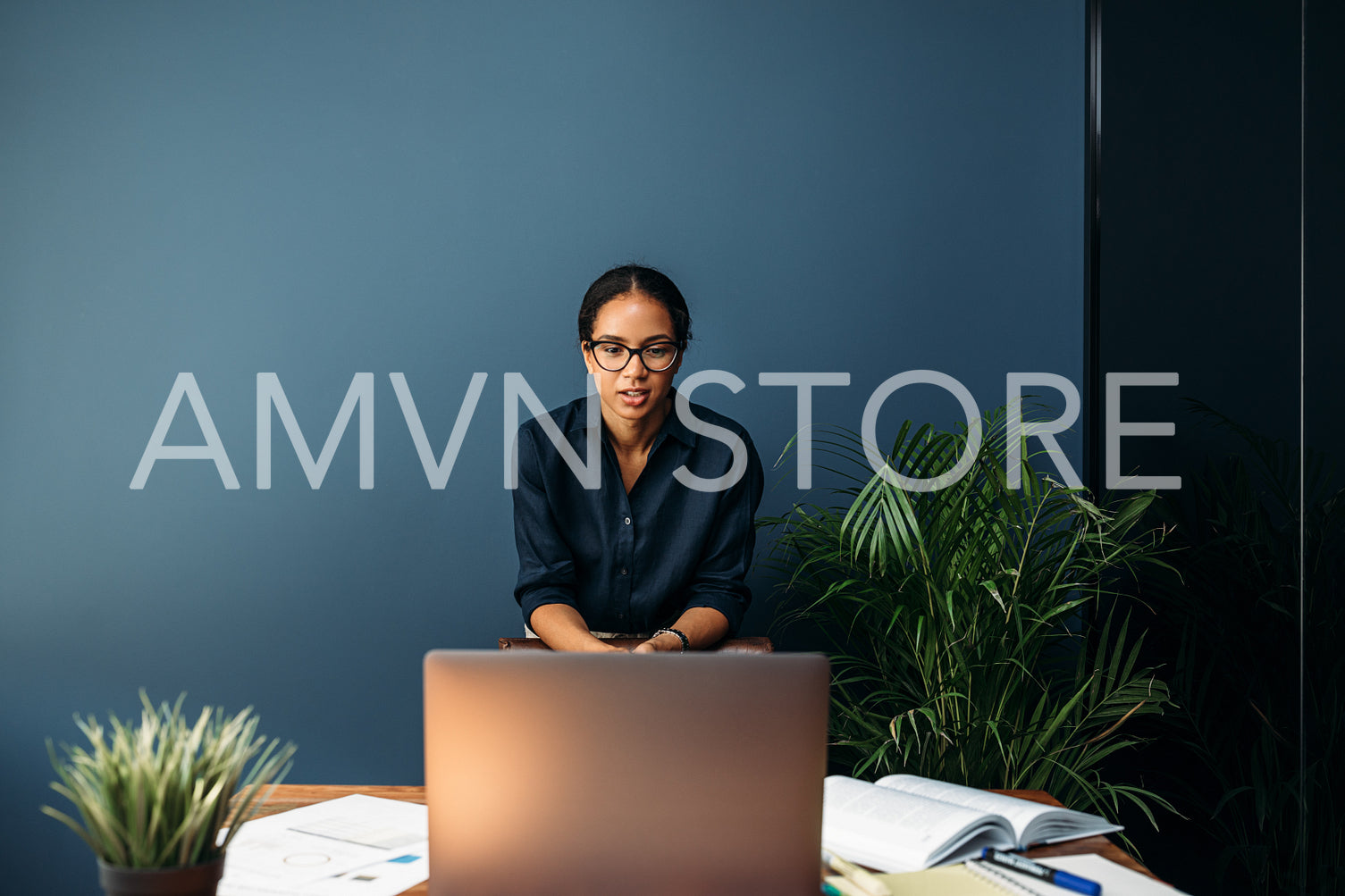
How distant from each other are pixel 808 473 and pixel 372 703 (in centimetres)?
Answer: 150

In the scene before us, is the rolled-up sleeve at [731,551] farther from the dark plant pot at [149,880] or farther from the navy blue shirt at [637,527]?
the dark plant pot at [149,880]

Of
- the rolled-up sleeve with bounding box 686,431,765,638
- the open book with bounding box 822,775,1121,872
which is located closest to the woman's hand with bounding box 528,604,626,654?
the rolled-up sleeve with bounding box 686,431,765,638

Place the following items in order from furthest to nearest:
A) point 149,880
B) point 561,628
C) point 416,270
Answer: point 416,270, point 561,628, point 149,880

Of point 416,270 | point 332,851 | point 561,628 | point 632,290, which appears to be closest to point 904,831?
point 332,851

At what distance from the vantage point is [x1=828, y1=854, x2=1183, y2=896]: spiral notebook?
1033 millimetres

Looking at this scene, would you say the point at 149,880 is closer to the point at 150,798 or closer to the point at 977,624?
the point at 150,798

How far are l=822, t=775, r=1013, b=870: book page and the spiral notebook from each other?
2 centimetres

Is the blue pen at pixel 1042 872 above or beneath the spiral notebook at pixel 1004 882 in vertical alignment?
above

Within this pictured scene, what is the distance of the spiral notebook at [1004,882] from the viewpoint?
103cm

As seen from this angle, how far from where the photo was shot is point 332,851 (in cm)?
116

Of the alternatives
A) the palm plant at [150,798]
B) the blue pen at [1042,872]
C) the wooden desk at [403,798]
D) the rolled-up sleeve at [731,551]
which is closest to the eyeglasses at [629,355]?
the rolled-up sleeve at [731,551]

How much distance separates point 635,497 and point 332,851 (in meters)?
1.37

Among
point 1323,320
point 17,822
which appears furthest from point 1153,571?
point 17,822

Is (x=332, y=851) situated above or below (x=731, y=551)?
below
